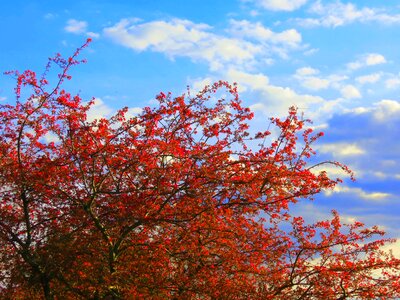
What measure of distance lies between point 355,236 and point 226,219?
13.3 ft

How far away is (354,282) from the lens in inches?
547

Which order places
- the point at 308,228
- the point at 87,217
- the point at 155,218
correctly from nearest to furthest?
the point at 155,218 < the point at 87,217 < the point at 308,228

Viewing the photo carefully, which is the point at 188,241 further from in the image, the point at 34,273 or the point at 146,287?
the point at 34,273

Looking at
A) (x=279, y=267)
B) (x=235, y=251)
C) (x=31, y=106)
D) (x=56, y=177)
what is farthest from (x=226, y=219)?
(x=31, y=106)

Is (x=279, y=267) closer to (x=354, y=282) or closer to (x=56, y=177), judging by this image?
(x=354, y=282)

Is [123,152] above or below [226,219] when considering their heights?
above

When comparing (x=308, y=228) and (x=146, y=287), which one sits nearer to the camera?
(x=146, y=287)

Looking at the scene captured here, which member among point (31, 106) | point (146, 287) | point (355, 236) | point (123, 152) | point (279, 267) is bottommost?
Result: point (146, 287)

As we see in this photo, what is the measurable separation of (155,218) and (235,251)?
8.97 feet

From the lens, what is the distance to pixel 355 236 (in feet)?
49.8

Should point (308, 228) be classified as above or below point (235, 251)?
above

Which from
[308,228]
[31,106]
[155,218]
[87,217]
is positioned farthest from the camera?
[308,228]

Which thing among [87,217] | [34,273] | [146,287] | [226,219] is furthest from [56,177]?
[226,219]

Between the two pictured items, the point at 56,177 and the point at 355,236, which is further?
the point at 355,236
